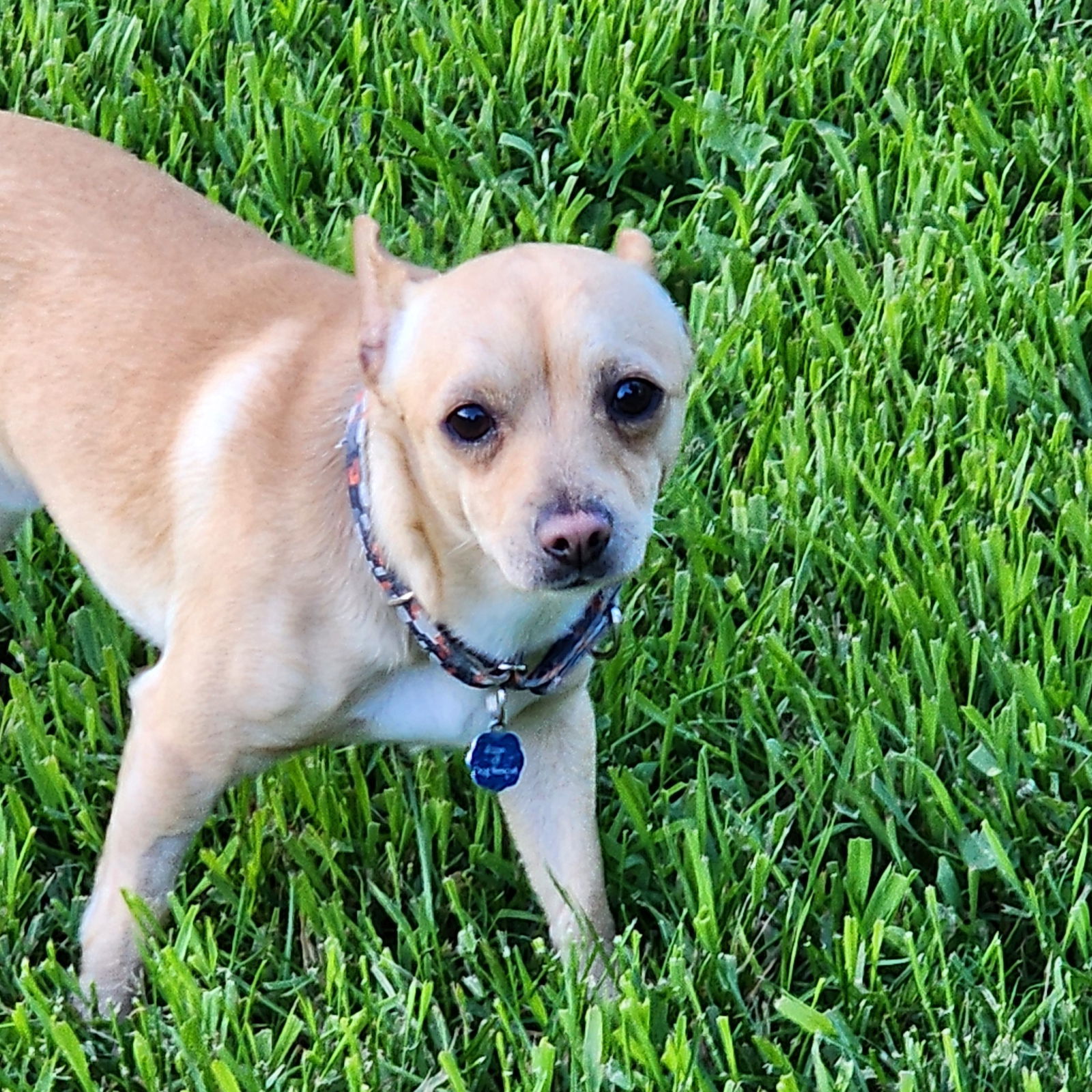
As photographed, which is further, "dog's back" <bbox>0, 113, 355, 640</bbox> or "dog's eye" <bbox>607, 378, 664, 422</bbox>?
"dog's back" <bbox>0, 113, 355, 640</bbox>

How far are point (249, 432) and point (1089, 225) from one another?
246 cm

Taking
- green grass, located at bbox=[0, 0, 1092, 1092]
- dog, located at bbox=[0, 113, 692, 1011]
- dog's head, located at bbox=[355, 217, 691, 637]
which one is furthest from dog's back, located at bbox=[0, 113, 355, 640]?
dog's head, located at bbox=[355, 217, 691, 637]

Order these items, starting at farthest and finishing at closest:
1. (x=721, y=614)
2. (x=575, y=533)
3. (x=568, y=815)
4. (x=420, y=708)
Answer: (x=721, y=614) → (x=568, y=815) → (x=420, y=708) → (x=575, y=533)

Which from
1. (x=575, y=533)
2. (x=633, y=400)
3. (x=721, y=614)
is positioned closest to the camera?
(x=575, y=533)

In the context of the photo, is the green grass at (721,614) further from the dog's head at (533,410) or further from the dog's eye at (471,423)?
the dog's eye at (471,423)

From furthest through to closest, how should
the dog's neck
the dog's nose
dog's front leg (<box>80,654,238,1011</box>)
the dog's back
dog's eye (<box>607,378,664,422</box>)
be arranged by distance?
the dog's back
dog's front leg (<box>80,654,238,1011</box>)
the dog's neck
dog's eye (<box>607,378,664,422</box>)
the dog's nose

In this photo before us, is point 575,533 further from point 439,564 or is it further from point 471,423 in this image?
point 439,564

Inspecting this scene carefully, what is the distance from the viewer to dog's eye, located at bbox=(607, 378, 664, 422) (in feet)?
8.40

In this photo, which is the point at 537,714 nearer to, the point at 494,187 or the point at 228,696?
the point at 228,696

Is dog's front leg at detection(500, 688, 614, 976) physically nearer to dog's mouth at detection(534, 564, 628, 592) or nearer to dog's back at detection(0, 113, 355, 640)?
dog's mouth at detection(534, 564, 628, 592)

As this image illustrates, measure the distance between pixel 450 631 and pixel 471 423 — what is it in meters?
0.37

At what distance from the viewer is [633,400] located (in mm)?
2580

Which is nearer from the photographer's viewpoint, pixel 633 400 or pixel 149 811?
pixel 633 400

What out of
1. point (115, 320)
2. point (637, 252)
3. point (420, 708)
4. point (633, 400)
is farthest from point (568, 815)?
point (115, 320)
